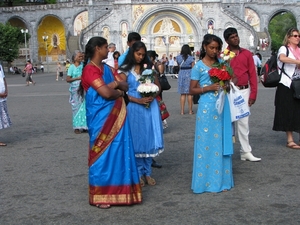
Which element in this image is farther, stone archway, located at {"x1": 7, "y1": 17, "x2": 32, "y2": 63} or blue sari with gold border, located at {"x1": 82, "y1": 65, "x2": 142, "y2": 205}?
stone archway, located at {"x1": 7, "y1": 17, "x2": 32, "y2": 63}

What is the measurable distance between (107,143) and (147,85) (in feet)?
3.80

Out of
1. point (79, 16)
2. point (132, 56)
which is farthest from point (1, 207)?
point (79, 16)

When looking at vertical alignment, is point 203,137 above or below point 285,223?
above

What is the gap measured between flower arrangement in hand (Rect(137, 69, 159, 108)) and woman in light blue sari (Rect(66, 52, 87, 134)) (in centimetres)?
493

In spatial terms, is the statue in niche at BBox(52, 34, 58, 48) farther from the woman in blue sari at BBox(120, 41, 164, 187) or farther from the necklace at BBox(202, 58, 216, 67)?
the necklace at BBox(202, 58, 216, 67)

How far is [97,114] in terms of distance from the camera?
552 centimetres

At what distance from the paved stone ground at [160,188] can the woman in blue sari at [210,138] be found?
0.17 meters

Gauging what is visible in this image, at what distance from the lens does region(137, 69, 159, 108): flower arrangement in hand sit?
635cm

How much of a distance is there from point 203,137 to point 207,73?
2.46ft

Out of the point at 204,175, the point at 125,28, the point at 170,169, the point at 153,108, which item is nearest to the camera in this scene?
the point at 204,175

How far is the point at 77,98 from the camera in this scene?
11.7 meters

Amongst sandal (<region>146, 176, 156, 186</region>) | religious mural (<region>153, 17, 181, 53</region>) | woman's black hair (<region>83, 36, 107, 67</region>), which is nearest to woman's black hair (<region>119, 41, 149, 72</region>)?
woman's black hair (<region>83, 36, 107, 67</region>)

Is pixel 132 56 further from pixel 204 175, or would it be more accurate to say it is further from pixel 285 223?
pixel 285 223

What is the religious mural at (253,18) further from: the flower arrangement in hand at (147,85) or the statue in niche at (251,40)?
the flower arrangement in hand at (147,85)
